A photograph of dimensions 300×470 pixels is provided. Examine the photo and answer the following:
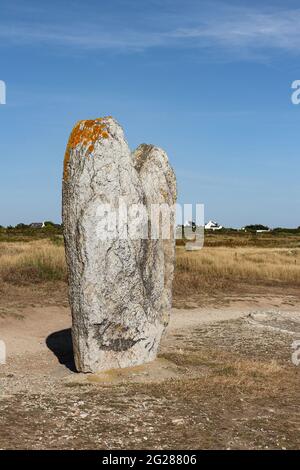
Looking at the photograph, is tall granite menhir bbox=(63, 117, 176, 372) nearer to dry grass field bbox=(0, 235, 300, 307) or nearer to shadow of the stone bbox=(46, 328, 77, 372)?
shadow of the stone bbox=(46, 328, 77, 372)

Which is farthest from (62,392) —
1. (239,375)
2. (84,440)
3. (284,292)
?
(284,292)

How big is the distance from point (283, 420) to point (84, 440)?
255cm

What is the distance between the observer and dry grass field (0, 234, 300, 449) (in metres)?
6.91

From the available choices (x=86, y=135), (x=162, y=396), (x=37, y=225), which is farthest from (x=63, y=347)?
(x=37, y=225)

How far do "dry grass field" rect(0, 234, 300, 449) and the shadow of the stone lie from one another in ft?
0.09

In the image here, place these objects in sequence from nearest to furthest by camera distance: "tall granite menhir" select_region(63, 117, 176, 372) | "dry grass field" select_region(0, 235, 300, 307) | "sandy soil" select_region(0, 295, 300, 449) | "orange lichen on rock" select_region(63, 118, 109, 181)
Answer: "sandy soil" select_region(0, 295, 300, 449), "tall granite menhir" select_region(63, 117, 176, 372), "orange lichen on rock" select_region(63, 118, 109, 181), "dry grass field" select_region(0, 235, 300, 307)

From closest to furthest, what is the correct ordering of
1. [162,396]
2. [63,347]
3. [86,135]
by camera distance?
[162,396] → [86,135] → [63,347]

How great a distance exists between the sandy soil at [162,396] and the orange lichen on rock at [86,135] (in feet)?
11.3

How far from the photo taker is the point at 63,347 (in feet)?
42.5

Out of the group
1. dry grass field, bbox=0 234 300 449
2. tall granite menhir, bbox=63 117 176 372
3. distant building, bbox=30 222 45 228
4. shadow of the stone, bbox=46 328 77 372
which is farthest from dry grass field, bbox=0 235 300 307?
distant building, bbox=30 222 45 228

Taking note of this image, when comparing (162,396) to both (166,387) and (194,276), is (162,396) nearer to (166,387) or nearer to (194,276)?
(166,387)

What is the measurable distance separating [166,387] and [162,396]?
1.61 feet

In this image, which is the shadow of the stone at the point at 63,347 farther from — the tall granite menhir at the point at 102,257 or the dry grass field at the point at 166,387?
the tall granite menhir at the point at 102,257

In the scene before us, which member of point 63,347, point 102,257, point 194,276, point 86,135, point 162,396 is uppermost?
point 86,135
